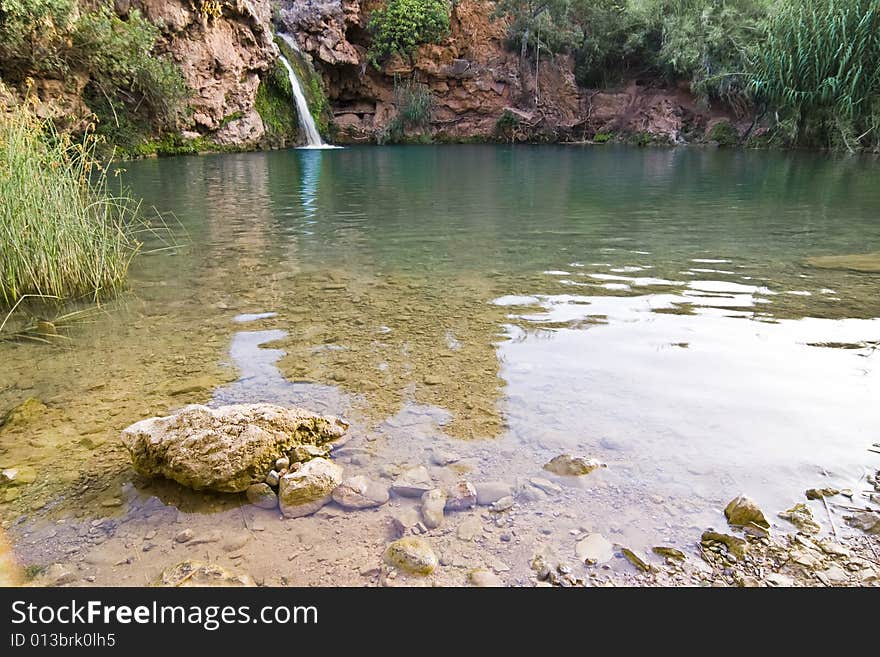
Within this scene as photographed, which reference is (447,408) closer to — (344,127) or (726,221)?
(726,221)

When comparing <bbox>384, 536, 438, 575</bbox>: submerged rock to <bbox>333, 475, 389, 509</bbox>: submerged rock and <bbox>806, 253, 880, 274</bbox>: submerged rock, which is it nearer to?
<bbox>333, 475, 389, 509</bbox>: submerged rock

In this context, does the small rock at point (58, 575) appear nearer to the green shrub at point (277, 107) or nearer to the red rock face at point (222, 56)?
the red rock face at point (222, 56)

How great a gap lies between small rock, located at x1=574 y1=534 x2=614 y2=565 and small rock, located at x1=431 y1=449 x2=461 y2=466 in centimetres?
74

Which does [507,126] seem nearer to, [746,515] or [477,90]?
[477,90]

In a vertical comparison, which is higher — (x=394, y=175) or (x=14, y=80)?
(x=14, y=80)

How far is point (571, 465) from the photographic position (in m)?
2.60

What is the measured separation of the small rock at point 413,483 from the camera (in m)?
2.49

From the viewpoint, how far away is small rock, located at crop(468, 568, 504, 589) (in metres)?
1.95

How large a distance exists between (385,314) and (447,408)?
1726 millimetres

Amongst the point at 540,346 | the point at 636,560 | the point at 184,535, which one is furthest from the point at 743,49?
the point at 184,535

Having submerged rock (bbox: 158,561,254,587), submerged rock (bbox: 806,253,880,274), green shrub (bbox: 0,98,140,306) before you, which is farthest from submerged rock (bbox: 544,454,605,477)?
submerged rock (bbox: 806,253,880,274)

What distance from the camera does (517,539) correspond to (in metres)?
2.19

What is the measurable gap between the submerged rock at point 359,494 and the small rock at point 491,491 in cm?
38
